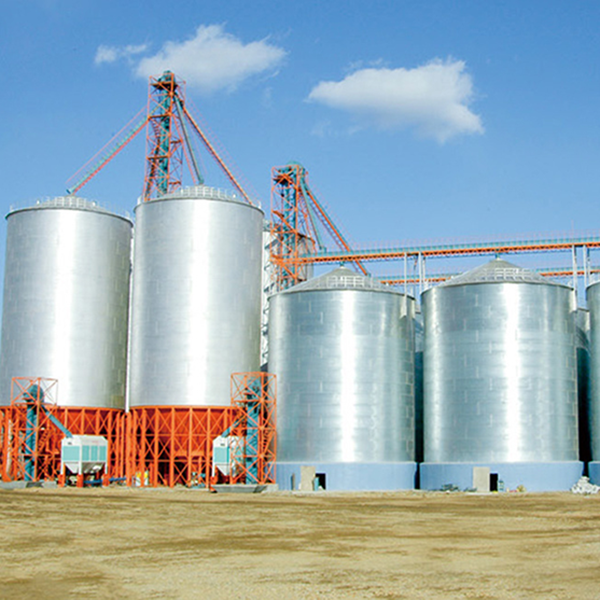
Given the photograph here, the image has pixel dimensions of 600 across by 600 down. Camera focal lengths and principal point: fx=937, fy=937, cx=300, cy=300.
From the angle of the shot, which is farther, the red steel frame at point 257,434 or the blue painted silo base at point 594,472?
the red steel frame at point 257,434

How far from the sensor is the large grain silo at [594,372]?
219ft

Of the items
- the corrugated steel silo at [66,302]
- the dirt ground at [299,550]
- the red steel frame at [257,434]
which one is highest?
the corrugated steel silo at [66,302]

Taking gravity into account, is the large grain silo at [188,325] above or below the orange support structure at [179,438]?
above

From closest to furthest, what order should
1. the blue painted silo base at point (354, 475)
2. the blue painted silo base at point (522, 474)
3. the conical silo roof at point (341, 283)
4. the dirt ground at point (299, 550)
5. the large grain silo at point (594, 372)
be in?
the dirt ground at point (299, 550) < the blue painted silo base at point (522, 474) < the blue painted silo base at point (354, 475) < the large grain silo at point (594, 372) < the conical silo roof at point (341, 283)

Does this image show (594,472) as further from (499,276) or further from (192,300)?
(192,300)

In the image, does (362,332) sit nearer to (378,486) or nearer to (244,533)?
(378,486)

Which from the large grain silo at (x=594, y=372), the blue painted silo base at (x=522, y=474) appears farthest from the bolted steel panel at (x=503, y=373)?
the large grain silo at (x=594, y=372)

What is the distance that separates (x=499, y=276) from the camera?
221ft

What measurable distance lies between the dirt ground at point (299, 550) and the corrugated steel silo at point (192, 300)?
23.9m

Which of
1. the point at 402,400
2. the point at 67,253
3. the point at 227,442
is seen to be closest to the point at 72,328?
the point at 67,253

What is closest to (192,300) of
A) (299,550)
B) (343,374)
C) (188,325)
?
(188,325)

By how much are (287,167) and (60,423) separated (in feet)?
115

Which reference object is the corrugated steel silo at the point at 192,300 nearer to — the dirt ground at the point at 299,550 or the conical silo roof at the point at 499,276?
the conical silo roof at the point at 499,276

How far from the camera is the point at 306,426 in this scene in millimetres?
65938
